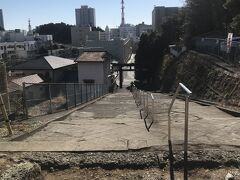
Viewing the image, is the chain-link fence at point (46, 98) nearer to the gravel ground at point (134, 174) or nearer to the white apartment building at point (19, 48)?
the gravel ground at point (134, 174)

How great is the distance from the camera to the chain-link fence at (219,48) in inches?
907

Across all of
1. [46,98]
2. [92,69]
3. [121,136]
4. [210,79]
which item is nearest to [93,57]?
[92,69]

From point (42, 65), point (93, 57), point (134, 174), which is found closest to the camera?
point (134, 174)

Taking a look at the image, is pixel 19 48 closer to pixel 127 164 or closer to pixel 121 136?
pixel 121 136

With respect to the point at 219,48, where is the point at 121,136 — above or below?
below

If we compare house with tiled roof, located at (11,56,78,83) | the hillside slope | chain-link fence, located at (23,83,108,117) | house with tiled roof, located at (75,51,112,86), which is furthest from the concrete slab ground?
house with tiled roof, located at (75,51,112,86)

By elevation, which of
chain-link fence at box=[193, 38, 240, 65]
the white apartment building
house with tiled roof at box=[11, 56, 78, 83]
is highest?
chain-link fence at box=[193, 38, 240, 65]

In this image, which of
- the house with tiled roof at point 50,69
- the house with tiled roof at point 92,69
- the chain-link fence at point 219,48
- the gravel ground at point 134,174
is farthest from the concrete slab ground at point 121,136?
the house with tiled roof at point 92,69

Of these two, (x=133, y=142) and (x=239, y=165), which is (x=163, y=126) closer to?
(x=133, y=142)

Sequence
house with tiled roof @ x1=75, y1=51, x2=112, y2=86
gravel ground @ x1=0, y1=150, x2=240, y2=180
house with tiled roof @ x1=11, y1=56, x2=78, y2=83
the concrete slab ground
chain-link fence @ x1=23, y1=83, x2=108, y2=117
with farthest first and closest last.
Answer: house with tiled roof @ x1=75, y1=51, x2=112, y2=86
house with tiled roof @ x1=11, y1=56, x2=78, y2=83
chain-link fence @ x1=23, y1=83, x2=108, y2=117
the concrete slab ground
gravel ground @ x1=0, y1=150, x2=240, y2=180

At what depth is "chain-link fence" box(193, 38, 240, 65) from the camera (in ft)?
75.6

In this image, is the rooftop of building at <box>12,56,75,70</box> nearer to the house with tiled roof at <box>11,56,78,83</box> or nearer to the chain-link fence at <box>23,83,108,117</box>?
the house with tiled roof at <box>11,56,78,83</box>

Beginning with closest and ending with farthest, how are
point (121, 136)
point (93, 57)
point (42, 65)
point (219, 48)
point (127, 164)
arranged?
point (127, 164) < point (121, 136) < point (219, 48) < point (42, 65) < point (93, 57)

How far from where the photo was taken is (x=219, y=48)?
28.9 metres
